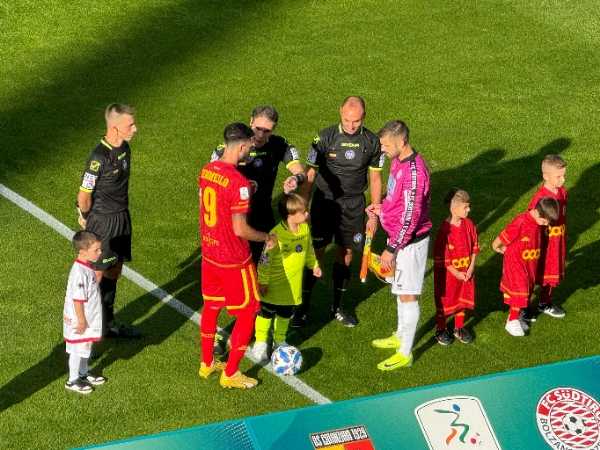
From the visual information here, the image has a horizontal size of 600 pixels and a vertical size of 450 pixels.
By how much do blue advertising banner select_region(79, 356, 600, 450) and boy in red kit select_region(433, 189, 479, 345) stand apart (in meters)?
2.57

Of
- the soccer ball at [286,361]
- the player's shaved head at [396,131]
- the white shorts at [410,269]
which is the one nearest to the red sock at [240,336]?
the soccer ball at [286,361]

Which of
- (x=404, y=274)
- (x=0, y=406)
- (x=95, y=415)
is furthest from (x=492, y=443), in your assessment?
(x=0, y=406)

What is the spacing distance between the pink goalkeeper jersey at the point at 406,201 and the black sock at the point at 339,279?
1165 mm

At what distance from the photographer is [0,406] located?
31.2ft

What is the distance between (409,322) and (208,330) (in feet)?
6.00

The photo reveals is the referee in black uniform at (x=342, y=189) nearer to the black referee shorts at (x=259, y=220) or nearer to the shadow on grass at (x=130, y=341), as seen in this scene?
the black referee shorts at (x=259, y=220)

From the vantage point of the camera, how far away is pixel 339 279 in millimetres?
10984

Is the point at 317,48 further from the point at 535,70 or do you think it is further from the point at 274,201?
the point at 274,201

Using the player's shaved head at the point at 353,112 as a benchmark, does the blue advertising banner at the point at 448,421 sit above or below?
below

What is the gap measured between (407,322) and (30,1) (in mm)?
10516

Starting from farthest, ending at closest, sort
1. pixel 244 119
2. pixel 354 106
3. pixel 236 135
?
pixel 244 119 → pixel 354 106 → pixel 236 135

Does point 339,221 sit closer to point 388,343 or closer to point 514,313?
point 388,343

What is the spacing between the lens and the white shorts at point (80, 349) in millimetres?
9430

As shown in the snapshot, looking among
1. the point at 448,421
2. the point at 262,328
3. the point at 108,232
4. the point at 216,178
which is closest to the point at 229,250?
the point at 216,178
